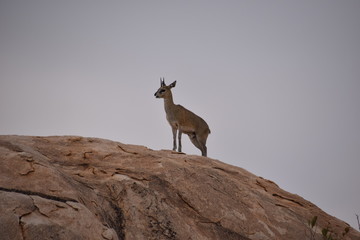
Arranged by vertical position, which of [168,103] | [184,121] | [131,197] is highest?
[168,103]

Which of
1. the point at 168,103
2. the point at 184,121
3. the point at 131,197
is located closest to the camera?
the point at 131,197

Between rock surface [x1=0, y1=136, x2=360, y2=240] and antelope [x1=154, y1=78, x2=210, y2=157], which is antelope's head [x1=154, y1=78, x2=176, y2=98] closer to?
antelope [x1=154, y1=78, x2=210, y2=157]

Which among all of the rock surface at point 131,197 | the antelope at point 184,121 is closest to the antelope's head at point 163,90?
the antelope at point 184,121

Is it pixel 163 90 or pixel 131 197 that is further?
pixel 163 90

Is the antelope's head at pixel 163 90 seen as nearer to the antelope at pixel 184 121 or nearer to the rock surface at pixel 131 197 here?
the antelope at pixel 184 121

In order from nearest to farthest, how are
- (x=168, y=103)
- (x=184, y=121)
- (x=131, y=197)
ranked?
(x=131, y=197) → (x=184, y=121) → (x=168, y=103)

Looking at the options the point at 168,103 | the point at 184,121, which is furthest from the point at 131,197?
the point at 168,103

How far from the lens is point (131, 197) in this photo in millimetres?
6891

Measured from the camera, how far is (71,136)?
378 inches

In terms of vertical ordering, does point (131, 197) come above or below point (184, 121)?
below

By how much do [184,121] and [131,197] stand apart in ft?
31.9

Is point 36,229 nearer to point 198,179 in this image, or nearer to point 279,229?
point 198,179

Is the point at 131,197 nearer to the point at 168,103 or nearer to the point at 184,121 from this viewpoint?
the point at 184,121

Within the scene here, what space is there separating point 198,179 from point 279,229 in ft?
6.32
